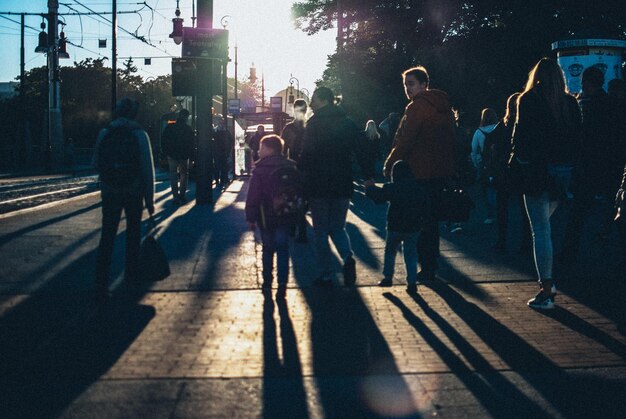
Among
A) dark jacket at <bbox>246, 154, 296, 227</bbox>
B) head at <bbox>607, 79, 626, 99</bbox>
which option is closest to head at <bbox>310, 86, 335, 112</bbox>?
dark jacket at <bbox>246, 154, 296, 227</bbox>

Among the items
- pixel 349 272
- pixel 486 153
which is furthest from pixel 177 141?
pixel 349 272

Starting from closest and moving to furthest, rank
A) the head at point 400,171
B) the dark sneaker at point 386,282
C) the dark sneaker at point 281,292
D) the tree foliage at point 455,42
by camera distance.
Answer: the dark sneaker at point 281,292 → the head at point 400,171 → the dark sneaker at point 386,282 → the tree foliage at point 455,42

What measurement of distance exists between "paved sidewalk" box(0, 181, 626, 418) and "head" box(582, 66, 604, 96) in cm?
163

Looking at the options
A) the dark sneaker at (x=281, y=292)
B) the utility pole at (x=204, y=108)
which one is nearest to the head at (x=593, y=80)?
the dark sneaker at (x=281, y=292)

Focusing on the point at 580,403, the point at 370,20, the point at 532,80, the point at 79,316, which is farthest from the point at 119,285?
the point at 370,20

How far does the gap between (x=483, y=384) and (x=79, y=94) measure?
69.6 m

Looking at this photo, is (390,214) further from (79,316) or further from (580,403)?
(580,403)

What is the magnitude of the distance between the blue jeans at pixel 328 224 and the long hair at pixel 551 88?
→ 186cm

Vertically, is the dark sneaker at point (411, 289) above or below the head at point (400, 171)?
below

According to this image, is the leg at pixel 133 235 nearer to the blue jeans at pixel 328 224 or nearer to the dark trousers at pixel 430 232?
the blue jeans at pixel 328 224

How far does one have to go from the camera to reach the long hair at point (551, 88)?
6.41 meters

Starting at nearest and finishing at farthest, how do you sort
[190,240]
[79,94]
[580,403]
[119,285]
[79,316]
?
[580,403] → [79,316] → [119,285] → [190,240] → [79,94]

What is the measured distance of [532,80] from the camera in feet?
21.2

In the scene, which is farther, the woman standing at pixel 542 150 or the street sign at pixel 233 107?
the street sign at pixel 233 107
